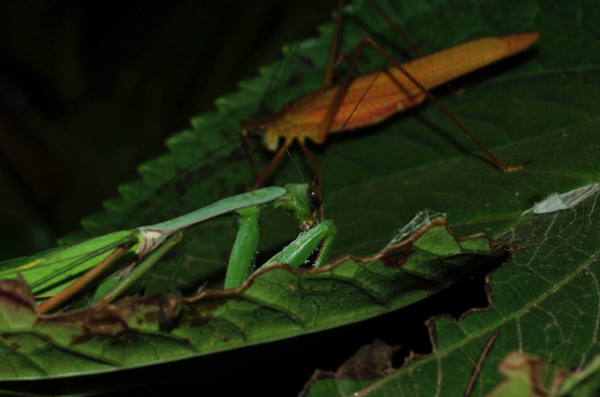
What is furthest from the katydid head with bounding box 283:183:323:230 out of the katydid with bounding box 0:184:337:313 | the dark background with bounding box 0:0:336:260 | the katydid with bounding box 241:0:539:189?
the dark background with bounding box 0:0:336:260

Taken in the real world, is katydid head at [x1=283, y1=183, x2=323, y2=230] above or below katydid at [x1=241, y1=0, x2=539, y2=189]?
below

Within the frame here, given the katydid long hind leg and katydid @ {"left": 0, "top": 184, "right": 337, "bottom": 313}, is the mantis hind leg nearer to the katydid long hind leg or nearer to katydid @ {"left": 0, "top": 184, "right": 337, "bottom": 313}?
katydid @ {"left": 0, "top": 184, "right": 337, "bottom": 313}

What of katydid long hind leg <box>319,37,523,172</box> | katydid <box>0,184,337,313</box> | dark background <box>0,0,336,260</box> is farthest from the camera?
dark background <box>0,0,336,260</box>

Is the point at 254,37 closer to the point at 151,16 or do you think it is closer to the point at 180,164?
the point at 151,16

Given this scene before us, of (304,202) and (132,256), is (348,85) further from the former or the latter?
(132,256)

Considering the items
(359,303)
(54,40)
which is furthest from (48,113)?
(359,303)

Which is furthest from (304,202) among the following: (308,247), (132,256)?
(132,256)

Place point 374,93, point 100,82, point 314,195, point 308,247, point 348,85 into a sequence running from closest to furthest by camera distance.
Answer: point 308,247, point 314,195, point 374,93, point 348,85, point 100,82
